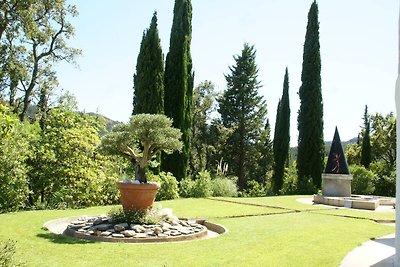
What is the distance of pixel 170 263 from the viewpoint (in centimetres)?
537

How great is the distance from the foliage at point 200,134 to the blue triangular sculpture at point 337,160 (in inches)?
504

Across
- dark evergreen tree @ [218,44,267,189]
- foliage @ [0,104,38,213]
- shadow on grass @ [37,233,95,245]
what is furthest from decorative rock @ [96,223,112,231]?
dark evergreen tree @ [218,44,267,189]

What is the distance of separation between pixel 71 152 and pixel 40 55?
1260 cm

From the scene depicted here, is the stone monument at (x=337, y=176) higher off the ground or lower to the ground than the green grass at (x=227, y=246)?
higher

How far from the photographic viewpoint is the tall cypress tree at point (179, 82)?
19047mm

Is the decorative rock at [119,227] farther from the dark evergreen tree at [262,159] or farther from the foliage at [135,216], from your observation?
the dark evergreen tree at [262,159]

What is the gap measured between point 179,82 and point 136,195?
12.1 metres

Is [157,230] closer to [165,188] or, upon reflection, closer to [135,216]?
[135,216]

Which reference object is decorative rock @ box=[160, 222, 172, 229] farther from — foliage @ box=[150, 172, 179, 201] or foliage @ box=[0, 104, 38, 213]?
foliage @ box=[150, 172, 179, 201]

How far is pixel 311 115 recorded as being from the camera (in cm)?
2284

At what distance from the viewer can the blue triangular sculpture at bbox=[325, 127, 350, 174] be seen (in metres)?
17.4

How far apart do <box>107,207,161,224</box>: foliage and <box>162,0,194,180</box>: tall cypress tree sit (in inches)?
406

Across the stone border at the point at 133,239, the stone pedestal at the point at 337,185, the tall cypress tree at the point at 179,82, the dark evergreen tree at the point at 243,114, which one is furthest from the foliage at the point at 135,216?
the dark evergreen tree at the point at 243,114

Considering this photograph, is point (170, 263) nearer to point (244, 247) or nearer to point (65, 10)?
point (244, 247)
